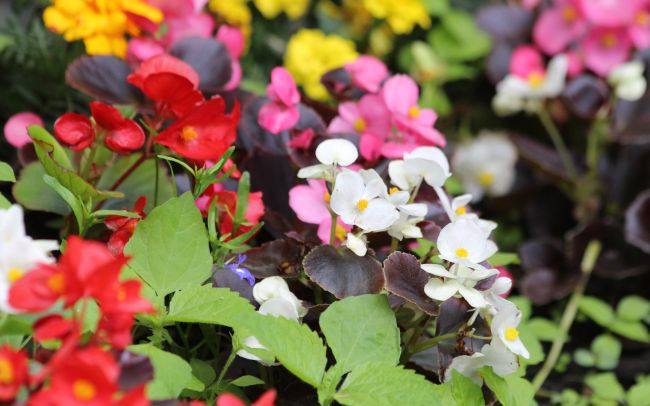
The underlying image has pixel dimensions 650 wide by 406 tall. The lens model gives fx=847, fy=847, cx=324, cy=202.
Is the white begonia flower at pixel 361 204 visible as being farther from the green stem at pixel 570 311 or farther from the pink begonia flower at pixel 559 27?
the pink begonia flower at pixel 559 27

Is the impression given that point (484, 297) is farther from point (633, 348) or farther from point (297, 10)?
point (297, 10)

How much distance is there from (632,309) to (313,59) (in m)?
0.69

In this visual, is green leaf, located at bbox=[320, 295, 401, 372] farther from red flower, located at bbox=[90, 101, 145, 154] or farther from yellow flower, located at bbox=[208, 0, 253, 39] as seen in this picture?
yellow flower, located at bbox=[208, 0, 253, 39]

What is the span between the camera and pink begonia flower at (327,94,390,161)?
3.58 feet

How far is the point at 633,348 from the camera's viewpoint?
144cm

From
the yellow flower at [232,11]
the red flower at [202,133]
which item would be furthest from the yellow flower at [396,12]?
the red flower at [202,133]

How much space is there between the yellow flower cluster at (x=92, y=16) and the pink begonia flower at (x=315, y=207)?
33 centimetres

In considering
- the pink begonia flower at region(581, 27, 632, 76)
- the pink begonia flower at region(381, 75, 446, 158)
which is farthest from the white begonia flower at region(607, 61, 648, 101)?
the pink begonia flower at region(381, 75, 446, 158)

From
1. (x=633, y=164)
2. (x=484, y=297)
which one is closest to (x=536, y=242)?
(x=633, y=164)

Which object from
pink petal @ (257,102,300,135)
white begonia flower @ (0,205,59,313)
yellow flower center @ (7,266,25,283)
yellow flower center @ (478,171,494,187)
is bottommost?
yellow flower center @ (478,171,494,187)

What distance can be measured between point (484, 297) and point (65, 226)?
46 centimetres

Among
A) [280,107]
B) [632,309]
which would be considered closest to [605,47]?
[632,309]

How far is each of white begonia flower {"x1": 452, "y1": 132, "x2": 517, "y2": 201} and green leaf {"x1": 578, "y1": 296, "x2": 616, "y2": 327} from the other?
33 cm

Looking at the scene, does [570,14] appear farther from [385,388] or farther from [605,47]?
[385,388]
